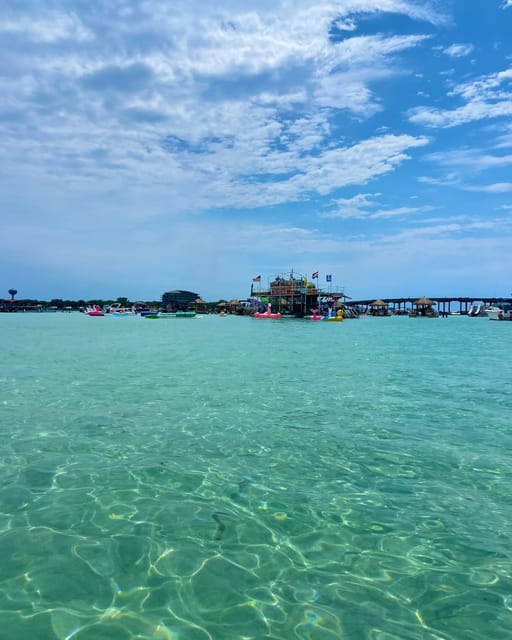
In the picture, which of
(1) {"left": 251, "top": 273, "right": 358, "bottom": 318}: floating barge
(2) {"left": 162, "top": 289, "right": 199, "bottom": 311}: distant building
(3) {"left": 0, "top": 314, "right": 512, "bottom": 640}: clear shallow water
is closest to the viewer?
(3) {"left": 0, "top": 314, "right": 512, "bottom": 640}: clear shallow water

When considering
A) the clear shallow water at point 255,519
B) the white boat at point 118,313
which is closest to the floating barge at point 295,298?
the white boat at point 118,313

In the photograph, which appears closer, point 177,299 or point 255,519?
point 255,519

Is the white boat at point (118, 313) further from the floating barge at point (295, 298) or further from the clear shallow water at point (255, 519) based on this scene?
the clear shallow water at point (255, 519)

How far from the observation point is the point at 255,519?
17.4 feet

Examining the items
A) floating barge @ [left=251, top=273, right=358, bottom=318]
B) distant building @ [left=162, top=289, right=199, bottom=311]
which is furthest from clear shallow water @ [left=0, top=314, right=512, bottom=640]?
distant building @ [left=162, top=289, right=199, bottom=311]

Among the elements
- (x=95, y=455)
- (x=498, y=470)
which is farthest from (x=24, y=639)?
(x=498, y=470)

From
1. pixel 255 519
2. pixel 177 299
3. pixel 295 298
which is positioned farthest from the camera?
pixel 177 299

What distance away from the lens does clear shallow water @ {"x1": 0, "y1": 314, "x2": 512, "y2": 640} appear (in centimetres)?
369

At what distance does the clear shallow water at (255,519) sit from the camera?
3.69 metres

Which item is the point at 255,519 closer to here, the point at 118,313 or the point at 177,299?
the point at 118,313

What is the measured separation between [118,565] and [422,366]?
18.3m

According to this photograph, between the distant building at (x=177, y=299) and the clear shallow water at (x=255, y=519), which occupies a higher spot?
the distant building at (x=177, y=299)

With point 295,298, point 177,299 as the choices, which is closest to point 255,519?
point 295,298

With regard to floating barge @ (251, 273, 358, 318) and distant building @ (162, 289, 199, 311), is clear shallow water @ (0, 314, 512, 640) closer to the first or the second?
floating barge @ (251, 273, 358, 318)
